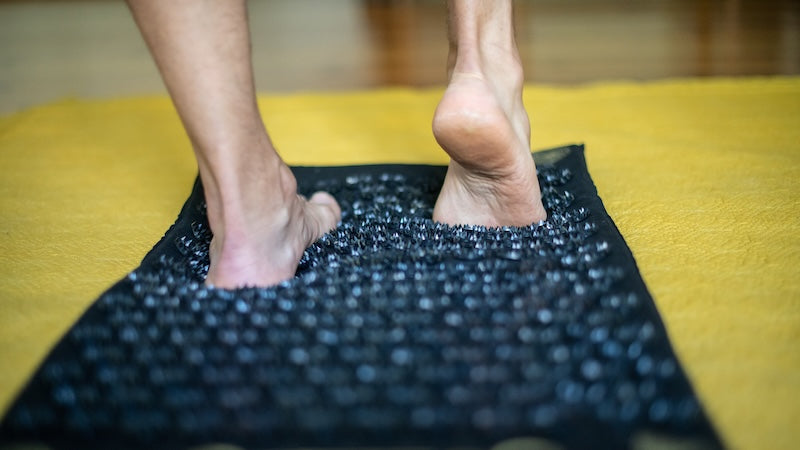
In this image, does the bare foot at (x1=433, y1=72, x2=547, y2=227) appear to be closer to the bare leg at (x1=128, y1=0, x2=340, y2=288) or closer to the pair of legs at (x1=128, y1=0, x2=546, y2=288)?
the pair of legs at (x1=128, y1=0, x2=546, y2=288)

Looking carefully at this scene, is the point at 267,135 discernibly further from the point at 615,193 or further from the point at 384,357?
the point at 615,193

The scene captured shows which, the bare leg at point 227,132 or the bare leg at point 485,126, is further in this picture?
the bare leg at point 485,126

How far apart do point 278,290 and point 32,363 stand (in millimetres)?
259

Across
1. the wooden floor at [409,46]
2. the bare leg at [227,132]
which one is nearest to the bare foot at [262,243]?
the bare leg at [227,132]

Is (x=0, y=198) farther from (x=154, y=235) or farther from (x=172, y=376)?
(x=172, y=376)

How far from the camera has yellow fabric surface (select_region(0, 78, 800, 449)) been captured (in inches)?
31.5

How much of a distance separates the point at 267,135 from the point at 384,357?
323mm

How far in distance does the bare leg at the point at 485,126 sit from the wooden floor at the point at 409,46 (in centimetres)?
114

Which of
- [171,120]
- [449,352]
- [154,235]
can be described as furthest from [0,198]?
[449,352]

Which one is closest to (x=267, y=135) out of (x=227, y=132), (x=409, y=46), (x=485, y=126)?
(x=227, y=132)

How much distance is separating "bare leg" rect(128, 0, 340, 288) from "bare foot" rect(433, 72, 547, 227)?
216 mm

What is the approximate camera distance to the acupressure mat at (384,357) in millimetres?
656

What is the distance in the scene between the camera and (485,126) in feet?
3.13

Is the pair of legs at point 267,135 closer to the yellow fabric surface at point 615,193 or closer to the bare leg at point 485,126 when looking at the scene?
the bare leg at point 485,126
